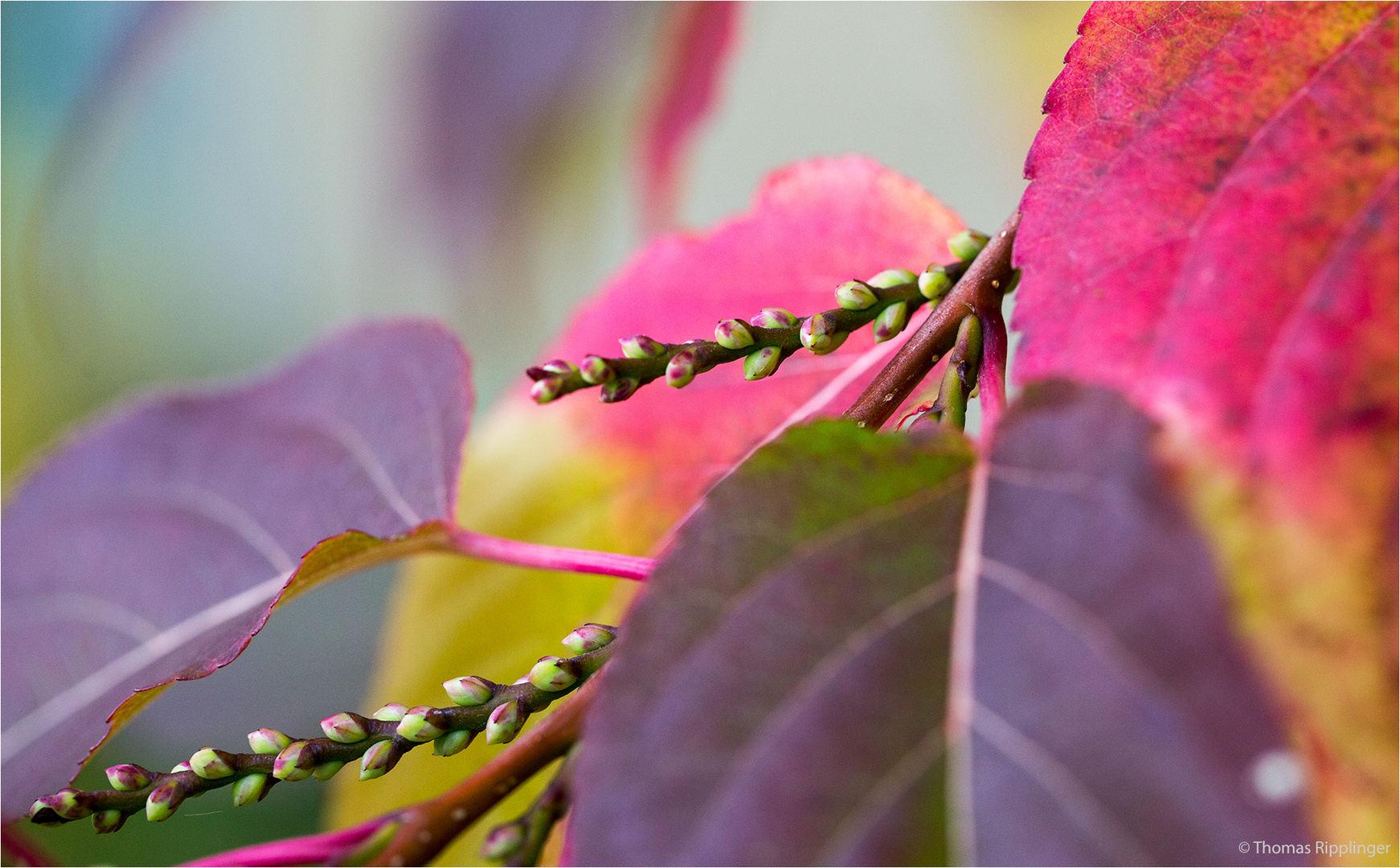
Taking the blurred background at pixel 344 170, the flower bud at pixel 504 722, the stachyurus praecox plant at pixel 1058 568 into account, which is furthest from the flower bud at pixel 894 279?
the blurred background at pixel 344 170

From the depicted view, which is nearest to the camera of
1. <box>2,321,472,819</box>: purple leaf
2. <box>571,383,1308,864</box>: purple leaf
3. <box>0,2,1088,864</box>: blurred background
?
<box>571,383,1308,864</box>: purple leaf

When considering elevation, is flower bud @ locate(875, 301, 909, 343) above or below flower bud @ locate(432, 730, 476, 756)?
above

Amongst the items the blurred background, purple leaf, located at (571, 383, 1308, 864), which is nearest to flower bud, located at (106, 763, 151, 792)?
purple leaf, located at (571, 383, 1308, 864)

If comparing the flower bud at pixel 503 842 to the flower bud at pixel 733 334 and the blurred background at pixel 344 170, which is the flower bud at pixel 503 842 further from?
the blurred background at pixel 344 170

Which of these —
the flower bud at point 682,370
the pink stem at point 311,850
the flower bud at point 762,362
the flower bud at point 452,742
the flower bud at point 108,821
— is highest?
the flower bud at point 762,362

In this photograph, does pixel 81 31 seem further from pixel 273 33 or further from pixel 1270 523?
pixel 1270 523

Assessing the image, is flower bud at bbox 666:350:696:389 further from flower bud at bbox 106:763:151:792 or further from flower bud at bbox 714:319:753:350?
flower bud at bbox 106:763:151:792

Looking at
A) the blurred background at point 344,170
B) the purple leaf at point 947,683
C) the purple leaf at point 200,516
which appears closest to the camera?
the purple leaf at point 947,683

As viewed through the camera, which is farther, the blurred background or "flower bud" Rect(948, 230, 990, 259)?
the blurred background
